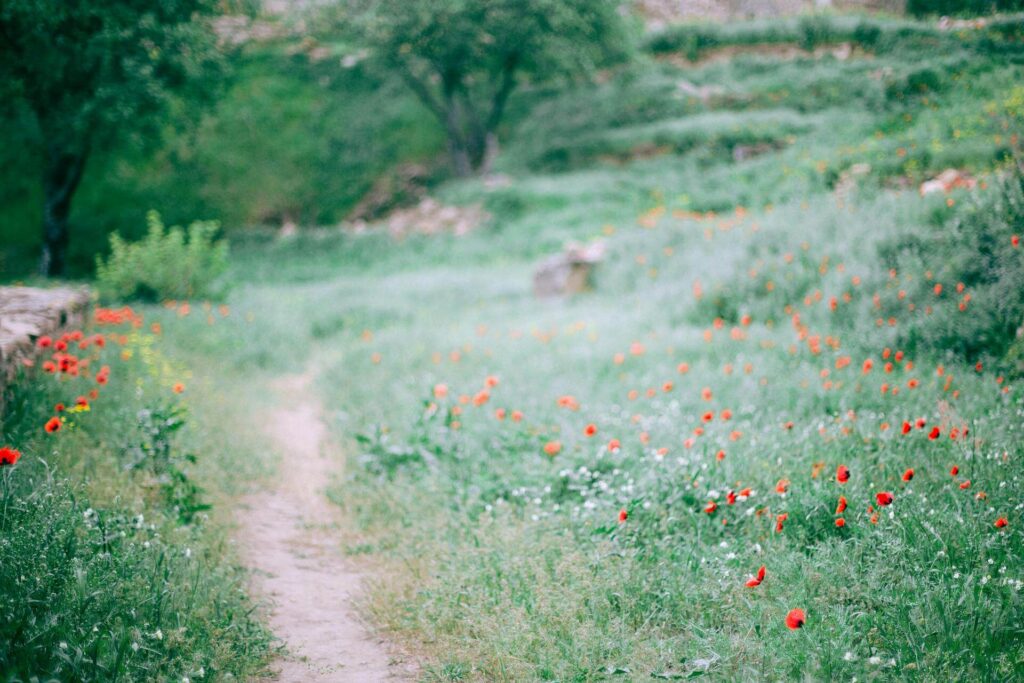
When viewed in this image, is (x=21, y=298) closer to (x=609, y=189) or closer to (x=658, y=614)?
(x=658, y=614)

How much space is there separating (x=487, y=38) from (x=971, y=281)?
1589 cm

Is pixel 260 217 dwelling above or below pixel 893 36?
below

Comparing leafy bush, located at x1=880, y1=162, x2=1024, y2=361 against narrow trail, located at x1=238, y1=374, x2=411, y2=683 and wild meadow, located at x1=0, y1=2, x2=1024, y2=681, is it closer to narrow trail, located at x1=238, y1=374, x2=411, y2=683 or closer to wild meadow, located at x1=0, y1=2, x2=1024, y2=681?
wild meadow, located at x1=0, y1=2, x2=1024, y2=681

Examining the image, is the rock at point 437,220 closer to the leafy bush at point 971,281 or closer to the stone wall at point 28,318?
the stone wall at point 28,318

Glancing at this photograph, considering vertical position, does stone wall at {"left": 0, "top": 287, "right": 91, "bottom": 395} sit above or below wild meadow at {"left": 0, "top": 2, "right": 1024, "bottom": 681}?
above

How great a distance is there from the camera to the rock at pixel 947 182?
7.43 metres

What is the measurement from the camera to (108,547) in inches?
131

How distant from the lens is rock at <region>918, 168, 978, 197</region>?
7.43m

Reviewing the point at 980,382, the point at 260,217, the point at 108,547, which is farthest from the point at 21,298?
the point at 260,217

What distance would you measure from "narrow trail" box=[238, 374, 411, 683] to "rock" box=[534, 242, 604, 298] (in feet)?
18.2

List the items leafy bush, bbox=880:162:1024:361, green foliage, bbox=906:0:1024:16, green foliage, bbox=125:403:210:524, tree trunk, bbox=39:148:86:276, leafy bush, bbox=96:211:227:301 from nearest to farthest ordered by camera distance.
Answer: green foliage, bbox=125:403:210:524
leafy bush, bbox=880:162:1024:361
green foliage, bbox=906:0:1024:16
leafy bush, bbox=96:211:227:301
tree trunk, bbox=39:148:86:276

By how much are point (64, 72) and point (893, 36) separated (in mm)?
13221

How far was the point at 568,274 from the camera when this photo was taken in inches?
440

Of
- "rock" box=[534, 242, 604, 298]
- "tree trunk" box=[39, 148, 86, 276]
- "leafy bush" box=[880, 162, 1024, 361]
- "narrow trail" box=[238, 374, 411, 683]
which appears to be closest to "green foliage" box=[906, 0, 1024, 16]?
"leafy bush" box=[880, 162, 1024, 361]
